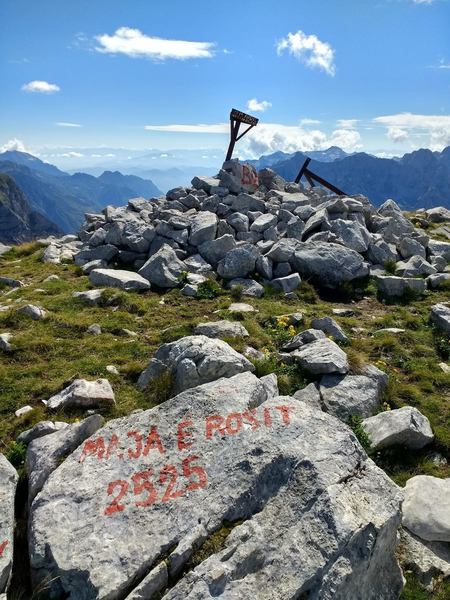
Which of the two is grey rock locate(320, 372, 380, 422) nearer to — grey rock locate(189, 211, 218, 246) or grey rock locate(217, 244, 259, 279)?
grey rock locate(217, 244, 259, 279)

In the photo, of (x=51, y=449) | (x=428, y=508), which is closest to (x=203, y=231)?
(x=51, y=449)

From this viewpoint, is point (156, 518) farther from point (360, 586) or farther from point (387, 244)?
point (387, 244)

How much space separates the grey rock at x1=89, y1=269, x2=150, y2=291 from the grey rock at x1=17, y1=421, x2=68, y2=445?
31.4ft

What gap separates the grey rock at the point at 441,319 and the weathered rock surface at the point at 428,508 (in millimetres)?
7788

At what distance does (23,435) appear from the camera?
9.33m

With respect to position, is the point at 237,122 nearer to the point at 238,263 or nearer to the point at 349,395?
the point at 238,263

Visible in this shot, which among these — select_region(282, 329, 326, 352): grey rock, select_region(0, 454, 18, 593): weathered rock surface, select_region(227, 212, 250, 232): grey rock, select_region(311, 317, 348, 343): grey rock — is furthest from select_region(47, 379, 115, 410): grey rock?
select_region(227, 212, 250, 232): grey rock

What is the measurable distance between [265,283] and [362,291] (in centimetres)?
438

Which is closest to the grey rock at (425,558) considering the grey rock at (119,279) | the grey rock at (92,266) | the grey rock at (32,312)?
the grey rock at (32,312)

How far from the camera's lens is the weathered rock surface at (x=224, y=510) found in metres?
5.93

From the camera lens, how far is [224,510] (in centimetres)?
672

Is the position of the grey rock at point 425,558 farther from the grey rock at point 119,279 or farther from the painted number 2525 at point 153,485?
the grey rock at point 119,279

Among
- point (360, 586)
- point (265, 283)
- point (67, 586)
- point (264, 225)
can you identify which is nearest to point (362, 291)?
point (265, 283)

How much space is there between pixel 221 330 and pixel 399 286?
9.70 metres
